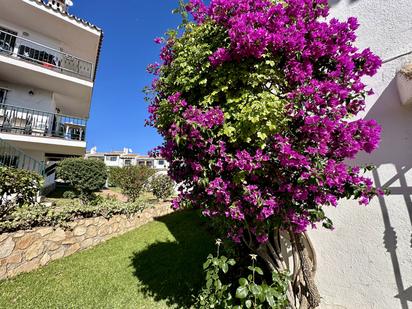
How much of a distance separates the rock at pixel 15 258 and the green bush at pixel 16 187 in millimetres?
996

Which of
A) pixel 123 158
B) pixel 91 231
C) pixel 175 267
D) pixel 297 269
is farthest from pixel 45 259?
pixel 123 158

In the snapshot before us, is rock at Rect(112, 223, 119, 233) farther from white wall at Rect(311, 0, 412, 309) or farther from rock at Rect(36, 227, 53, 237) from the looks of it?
white wall at Rect(311, 0, 412, 309)

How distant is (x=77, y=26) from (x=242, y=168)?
552 inches

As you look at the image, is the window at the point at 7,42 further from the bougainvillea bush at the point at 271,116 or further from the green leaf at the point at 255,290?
the green leaf at the point at 255,290

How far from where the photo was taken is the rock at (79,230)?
257 inches

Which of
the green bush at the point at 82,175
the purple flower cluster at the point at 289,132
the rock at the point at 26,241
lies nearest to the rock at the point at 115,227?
the rock at the point at 26,241

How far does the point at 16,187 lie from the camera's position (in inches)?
219

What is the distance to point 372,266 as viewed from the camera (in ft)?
11.3

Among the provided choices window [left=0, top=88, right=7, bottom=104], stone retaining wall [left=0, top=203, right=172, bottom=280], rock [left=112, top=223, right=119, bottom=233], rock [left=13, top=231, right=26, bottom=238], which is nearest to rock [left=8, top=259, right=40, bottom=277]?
stone retaining wall [left=0, top=203, right=172, bottom=280]

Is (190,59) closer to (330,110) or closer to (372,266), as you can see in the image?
(330,110)

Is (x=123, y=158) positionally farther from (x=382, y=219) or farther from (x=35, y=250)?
(x=382, y=219)

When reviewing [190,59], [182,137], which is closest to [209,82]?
[190,59]

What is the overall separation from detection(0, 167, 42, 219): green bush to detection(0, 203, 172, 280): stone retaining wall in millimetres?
758

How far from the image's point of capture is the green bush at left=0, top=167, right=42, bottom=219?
17.7 ft
